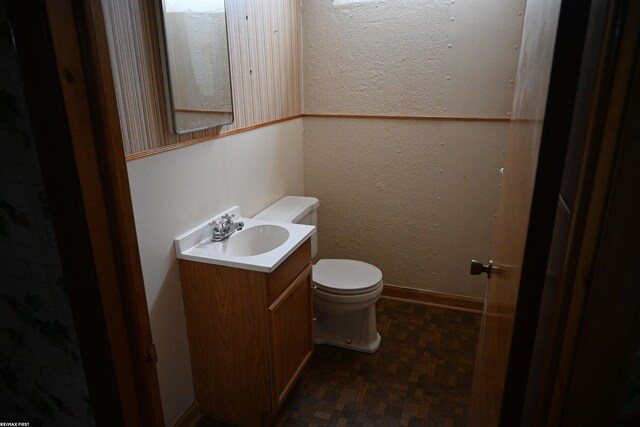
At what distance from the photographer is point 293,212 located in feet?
8.14

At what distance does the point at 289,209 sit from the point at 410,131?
3.05 feet

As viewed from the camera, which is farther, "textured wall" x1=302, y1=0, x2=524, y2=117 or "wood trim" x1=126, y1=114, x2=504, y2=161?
"textured wall" x1=302, y1=0, x2=524, y2=117

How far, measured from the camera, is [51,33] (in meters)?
0.74

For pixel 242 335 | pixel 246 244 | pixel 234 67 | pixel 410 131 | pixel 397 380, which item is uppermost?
pixel 234 67

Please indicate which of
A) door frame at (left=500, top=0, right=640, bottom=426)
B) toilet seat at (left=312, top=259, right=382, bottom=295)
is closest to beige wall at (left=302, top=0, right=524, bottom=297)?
toilet seat at (left=312, top=259, right=382, bottom=295)

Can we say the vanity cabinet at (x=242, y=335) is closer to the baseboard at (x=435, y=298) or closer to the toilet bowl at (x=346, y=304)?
the toilet bowl at (x=346, y=304)

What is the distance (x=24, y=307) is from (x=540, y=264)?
3.70 feet

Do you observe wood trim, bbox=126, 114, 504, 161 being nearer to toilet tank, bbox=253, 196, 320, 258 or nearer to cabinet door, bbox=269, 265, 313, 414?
toilet tank, bbox=253, 196, 320, 258

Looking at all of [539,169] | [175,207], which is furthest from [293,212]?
A: [539,169]

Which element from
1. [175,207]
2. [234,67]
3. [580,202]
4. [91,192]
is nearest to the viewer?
[580,202]

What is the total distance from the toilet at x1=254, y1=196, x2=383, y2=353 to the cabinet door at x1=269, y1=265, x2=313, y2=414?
24 cm

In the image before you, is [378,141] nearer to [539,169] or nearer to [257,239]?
[257,239]

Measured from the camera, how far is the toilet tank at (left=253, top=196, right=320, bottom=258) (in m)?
2.40

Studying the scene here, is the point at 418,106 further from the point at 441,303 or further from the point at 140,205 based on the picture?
the point at 140,205
